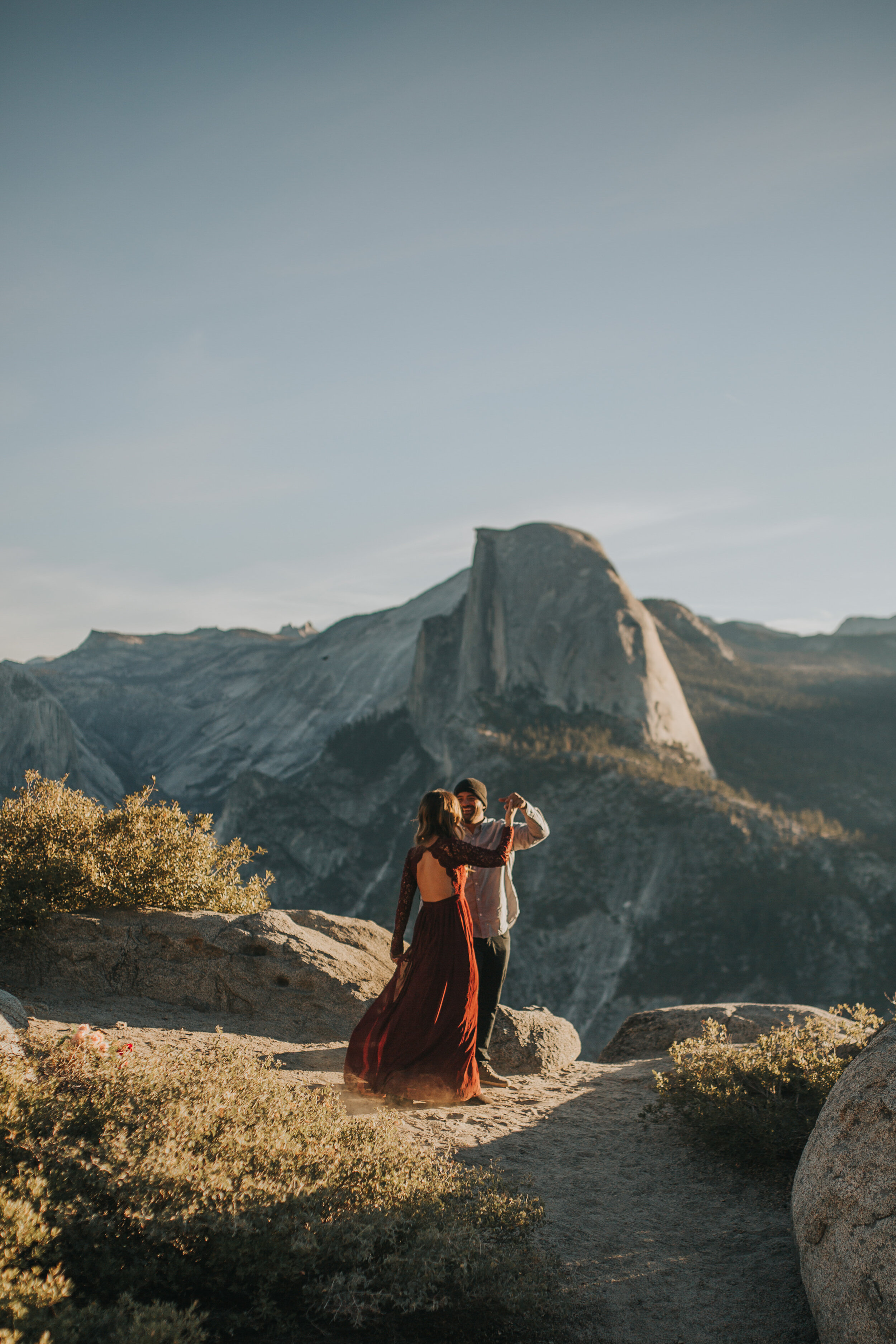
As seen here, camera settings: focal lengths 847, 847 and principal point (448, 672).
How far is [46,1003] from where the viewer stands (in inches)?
258

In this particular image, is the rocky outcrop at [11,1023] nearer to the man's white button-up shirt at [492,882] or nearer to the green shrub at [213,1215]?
the green shrub at [213,1215]

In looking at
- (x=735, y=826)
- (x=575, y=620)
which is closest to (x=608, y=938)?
(x=735, y=826)

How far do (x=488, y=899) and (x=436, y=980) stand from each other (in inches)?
32.5

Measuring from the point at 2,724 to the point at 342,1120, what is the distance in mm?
50415

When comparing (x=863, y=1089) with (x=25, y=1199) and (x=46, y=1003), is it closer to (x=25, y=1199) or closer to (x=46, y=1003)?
(x=25, y=1199)

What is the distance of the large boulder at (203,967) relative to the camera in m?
7.29

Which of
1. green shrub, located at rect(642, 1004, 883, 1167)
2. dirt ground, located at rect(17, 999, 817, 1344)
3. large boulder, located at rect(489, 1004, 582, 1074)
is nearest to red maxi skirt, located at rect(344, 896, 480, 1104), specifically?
dirt ground, located at rect(17, 999, 817, 1344)

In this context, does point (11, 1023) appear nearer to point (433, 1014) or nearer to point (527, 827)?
point (433, 1014)

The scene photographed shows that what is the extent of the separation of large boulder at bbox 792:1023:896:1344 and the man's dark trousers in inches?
120

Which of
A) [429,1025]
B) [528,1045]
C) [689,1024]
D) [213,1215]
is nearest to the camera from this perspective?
[213,1215]

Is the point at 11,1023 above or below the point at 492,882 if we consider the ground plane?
below

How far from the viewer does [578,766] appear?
4506cm

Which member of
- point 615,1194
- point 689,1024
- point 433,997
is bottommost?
point 689,1024

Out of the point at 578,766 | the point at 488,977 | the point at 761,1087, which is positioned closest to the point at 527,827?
the point at 488,977
